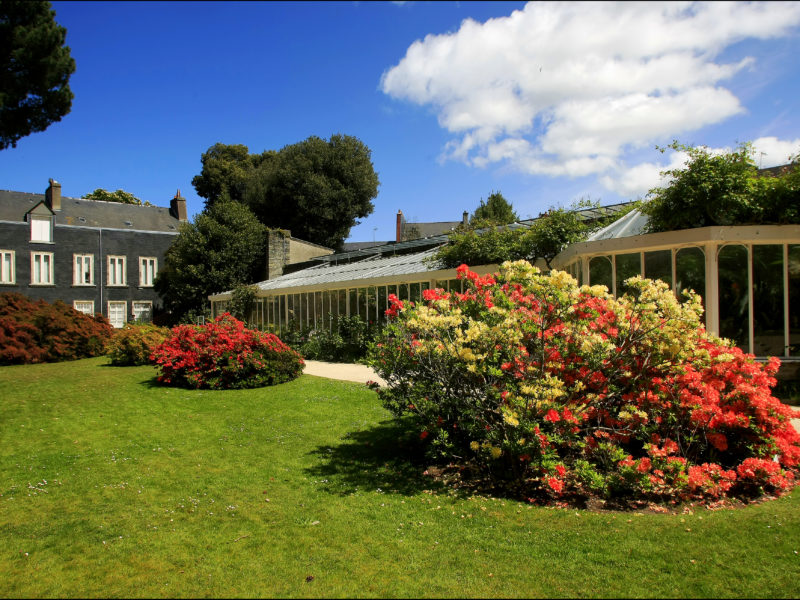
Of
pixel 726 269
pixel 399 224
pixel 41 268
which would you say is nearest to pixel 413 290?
pixel 726 269

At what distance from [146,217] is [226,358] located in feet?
93.9

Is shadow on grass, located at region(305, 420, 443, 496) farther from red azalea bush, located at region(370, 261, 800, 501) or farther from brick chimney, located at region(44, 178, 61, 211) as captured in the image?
brick chimney, located at region(44, 178, 61, 211)

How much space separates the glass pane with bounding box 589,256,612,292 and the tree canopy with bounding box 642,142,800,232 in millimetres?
1359

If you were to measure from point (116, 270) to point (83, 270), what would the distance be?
177cm

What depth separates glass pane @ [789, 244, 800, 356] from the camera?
8.15m

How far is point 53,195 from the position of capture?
103 ft

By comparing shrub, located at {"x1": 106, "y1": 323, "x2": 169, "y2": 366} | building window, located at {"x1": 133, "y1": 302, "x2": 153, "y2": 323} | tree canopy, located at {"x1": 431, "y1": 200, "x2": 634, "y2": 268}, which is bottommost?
shrub, located at {"x1": 106, "y1": 323, "x2": 169, "y2": 366}

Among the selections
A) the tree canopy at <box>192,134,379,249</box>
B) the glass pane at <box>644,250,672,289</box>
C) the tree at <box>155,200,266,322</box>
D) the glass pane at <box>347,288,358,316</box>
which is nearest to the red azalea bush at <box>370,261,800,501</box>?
the glass pane at <box>644,250,672,289</box>

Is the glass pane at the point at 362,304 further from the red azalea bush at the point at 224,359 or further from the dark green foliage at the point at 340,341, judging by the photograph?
the red azalea bush at the point at 224,359

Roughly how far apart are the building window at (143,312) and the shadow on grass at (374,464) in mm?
30401

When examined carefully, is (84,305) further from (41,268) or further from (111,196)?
(111,196)

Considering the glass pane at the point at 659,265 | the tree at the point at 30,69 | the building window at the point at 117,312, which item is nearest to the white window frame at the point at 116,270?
the building window at the point at 117,312

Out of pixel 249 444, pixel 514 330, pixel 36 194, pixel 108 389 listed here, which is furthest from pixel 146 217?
pixel 514 330

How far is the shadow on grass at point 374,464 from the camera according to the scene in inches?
196
